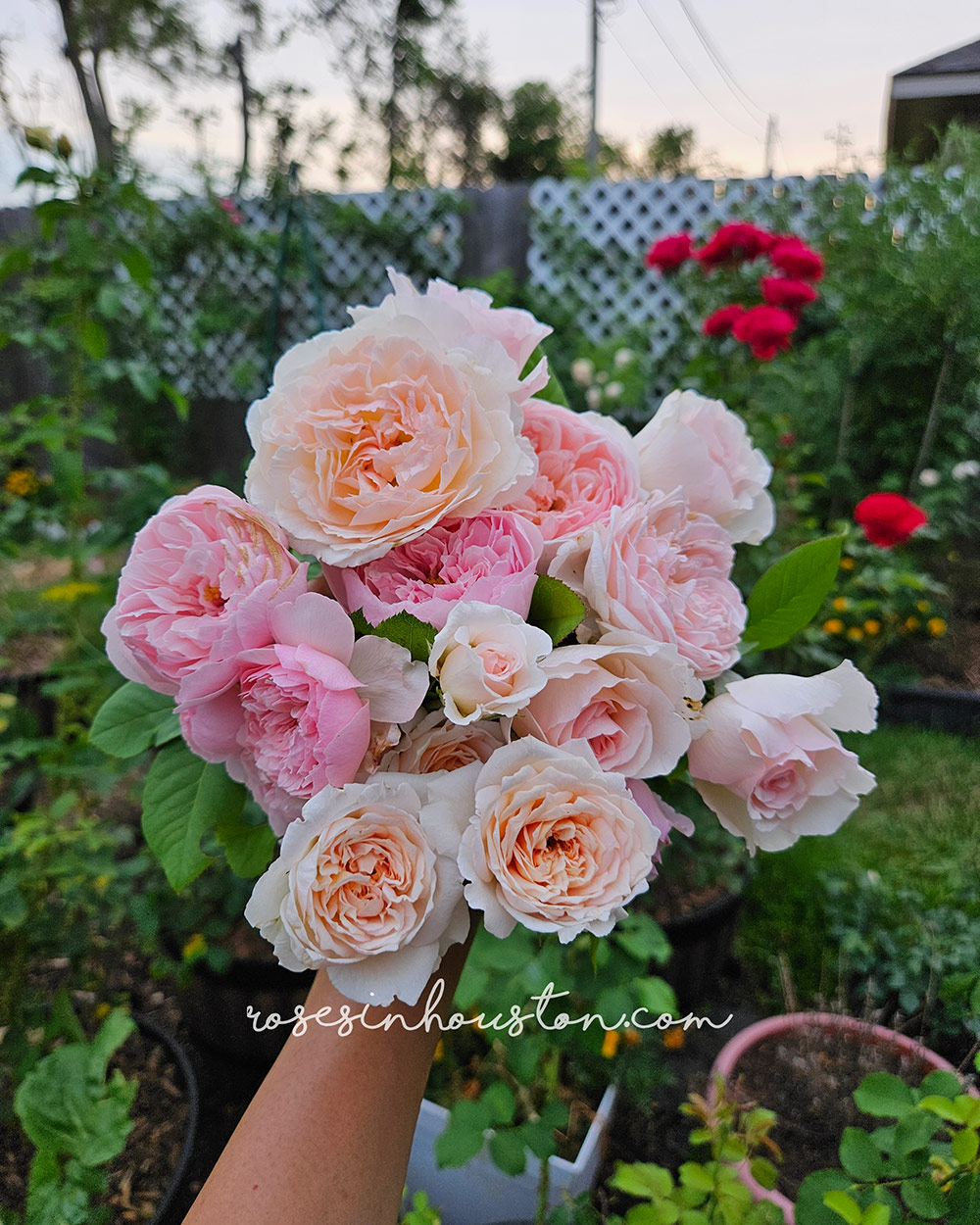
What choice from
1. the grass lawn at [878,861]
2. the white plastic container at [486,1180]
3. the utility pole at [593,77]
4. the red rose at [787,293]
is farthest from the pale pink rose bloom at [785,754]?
the utility pole at [593,77]

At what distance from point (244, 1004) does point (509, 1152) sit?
0.77 metres

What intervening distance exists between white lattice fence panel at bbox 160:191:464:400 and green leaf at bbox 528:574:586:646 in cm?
474

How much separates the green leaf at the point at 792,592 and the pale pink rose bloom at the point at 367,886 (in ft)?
0.99

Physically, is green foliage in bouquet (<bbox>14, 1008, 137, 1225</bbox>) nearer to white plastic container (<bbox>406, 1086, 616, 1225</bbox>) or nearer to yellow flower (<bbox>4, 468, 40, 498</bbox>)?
white plastic container (<bbox>406, 1086, 616, 1225</bbox>)

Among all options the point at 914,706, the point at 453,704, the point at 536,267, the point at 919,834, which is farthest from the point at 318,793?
the point at 536,267

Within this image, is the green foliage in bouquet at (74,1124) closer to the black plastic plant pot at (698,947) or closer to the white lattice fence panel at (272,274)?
the black plastic plant pot at (698,947)

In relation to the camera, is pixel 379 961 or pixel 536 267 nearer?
pixel 379 961

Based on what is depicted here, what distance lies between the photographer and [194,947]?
1.42 metres

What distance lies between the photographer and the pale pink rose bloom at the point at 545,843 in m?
0.47

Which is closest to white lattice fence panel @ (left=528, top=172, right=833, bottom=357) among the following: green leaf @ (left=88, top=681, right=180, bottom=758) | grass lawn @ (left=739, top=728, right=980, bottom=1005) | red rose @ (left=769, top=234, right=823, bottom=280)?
red rose @ (left=769, top=234, right=823, bottom=280)

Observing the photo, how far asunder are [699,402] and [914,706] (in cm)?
270

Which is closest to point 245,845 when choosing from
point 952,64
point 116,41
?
point 952,64

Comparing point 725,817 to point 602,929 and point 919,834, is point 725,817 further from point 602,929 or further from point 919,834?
point 919,834

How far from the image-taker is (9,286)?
15.7 feet
